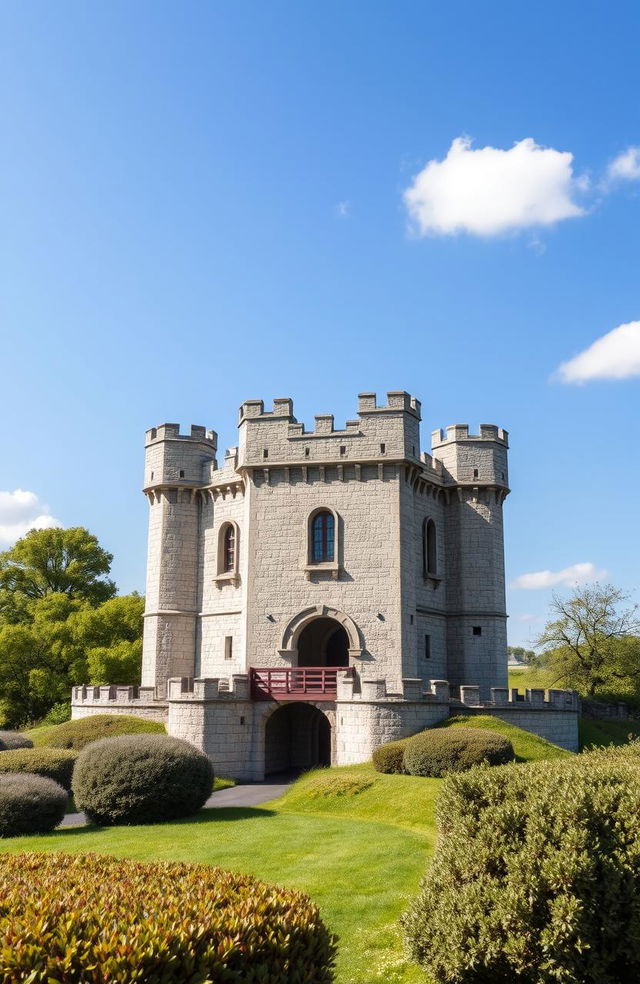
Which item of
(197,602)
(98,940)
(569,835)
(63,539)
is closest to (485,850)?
(569,835)

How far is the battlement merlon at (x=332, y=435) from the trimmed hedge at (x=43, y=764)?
12.5 m

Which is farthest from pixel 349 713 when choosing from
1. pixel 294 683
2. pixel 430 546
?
pixel 430 546

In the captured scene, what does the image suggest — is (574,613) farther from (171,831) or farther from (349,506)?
(171,831)

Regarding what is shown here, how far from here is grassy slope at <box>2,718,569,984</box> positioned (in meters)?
9.96

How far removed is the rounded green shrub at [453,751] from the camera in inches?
838

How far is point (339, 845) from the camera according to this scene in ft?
47.8

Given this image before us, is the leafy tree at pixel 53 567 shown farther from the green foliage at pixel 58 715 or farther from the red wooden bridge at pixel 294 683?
the red wooden bridge at pixel 294 683

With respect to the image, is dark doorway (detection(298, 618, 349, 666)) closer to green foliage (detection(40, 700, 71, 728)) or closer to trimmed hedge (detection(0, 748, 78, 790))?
trimmed hedge (detection(0, 748, 78, 790))

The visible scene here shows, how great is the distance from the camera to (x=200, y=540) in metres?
33.9

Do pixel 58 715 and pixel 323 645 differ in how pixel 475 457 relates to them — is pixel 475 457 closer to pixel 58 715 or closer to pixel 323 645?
pixel 323 645

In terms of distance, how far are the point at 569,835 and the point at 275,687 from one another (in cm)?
2021

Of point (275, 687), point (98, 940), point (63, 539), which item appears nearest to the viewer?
point (98, 940)

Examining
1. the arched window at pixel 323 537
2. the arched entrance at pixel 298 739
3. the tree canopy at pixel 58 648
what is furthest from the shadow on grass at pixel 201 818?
the tree canopy at pixel 58 648

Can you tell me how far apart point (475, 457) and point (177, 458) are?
12466mm
